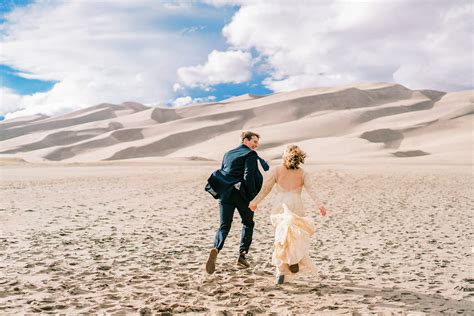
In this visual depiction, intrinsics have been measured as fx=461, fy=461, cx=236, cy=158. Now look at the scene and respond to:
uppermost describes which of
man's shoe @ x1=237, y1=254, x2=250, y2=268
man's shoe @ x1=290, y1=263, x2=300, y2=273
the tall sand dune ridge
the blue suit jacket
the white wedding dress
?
the tall sand dune ridge

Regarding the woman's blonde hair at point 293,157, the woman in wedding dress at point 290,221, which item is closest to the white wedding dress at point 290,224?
Result: the woman in wedding dress at point 290,221

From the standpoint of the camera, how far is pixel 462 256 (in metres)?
7.82

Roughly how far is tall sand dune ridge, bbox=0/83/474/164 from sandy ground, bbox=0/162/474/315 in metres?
42.4

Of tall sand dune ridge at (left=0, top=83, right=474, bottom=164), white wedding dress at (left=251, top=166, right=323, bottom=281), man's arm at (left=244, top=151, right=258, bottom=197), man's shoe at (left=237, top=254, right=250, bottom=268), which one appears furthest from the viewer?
tall sand dune ridge at (left=0, top=83, right=474, bottom=164)

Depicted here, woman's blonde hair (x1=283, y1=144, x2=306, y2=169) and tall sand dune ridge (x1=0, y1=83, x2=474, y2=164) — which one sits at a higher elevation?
tall sand dune ridge (x1=0, y1=83, x2=474, y2=164)

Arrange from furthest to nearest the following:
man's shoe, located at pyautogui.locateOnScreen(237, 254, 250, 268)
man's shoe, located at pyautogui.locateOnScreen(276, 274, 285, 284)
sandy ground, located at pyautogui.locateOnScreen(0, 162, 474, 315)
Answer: man's shoe, located at pyautogui.locateOnScreen(237, 254, 250, 268), man's shoe, located at pyautogui.locateOnScreen(276, 274, 285, 284), sandy ground, located at pyautogui.locateOnScreen(0, 162, 474, 315)

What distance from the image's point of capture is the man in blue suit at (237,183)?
6324 mm

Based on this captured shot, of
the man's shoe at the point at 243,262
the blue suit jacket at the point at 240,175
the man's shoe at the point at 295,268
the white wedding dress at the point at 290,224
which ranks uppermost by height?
the blue suit jacket at the point at 240,175

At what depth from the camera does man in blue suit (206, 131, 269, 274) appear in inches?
249

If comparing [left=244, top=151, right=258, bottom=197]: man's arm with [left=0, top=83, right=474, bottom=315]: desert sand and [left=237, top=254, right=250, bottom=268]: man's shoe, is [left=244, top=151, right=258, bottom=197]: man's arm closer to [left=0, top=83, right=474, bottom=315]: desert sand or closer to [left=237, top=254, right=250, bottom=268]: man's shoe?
[left=237, top=254, right=250, bottom=268]: man's shoe

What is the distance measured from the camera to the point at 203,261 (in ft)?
24.2

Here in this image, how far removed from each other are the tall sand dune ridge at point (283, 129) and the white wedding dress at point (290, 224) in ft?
155

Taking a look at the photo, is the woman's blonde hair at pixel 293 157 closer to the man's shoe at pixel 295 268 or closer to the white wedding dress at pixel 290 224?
the white wedding dress at pixel 290 224

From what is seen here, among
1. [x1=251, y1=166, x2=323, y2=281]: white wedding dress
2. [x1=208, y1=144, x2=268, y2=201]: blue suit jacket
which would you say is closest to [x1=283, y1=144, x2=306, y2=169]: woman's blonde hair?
[x1=251, y1=166, x2=323, y2=281]: white wedding dress
